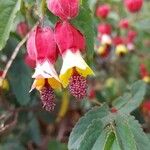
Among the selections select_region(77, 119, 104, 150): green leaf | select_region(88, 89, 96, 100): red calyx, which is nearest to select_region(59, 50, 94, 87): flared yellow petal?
select_region(77, 119, 104, 150): green leaf

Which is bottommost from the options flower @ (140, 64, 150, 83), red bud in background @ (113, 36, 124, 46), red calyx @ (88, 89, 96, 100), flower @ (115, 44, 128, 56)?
red calyx @ (88, 89, 96, 100)

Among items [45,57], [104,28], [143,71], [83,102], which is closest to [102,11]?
[104,28]

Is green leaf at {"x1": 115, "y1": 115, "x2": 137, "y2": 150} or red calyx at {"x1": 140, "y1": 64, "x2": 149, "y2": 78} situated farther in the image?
red calyx at {"x1": 140, "y1": 64, "x2": 149, "y2": 78}

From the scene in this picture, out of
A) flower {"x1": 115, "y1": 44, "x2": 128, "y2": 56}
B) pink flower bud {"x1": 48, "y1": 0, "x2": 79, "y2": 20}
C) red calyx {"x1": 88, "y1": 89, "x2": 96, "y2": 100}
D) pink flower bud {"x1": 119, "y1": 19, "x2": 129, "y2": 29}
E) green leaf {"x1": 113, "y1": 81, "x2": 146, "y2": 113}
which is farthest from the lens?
pink flower bud {"x1": 119, "y1": 19, "x2": 129, "y2": 29}

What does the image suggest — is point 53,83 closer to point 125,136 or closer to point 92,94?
point 125,136

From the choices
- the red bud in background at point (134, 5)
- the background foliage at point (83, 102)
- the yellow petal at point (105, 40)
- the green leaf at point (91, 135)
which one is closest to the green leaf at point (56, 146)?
the background foliage at point (83, 102)

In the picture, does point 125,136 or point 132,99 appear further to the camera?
point 132,99

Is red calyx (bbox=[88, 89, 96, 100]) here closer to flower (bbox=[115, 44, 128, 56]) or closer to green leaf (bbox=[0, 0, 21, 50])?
flower (bbox=[115, 44, 128, 56])
